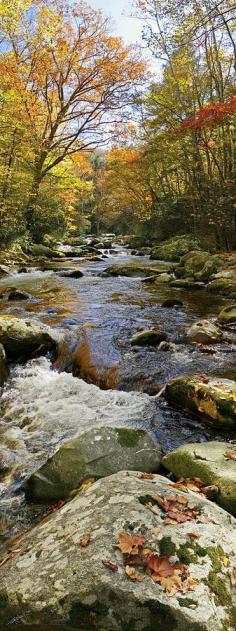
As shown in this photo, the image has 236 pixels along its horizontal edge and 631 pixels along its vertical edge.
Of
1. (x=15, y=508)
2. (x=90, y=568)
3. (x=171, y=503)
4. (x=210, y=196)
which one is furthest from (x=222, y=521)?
(x=210, y=196)

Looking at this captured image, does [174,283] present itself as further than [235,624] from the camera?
Yes

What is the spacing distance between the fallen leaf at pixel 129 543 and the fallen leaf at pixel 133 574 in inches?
3.8

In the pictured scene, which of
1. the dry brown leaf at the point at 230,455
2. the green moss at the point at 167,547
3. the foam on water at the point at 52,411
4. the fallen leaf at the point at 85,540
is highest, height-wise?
the fallen leaf at the point at 85,540

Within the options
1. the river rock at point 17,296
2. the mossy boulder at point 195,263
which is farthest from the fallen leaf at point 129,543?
the mossy boulder at point 195,263

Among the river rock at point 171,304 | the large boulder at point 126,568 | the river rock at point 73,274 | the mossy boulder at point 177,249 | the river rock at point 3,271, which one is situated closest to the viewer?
the large boulder at point 126,568

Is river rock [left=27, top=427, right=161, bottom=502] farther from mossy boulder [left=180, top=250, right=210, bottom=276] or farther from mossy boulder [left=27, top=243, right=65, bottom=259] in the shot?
mossy boulder [left=27, top=243, right=65, bottom=259]

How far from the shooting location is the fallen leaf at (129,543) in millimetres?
2043

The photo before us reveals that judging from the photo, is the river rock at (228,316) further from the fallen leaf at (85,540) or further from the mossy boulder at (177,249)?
the mossy boulder at (177,249)

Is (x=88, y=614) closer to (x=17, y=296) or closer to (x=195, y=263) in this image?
(x=17, y=296)

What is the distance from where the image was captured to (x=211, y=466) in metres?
3.38

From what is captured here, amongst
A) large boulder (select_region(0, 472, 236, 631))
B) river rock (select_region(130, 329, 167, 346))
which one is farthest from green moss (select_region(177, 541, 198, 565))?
river rock (select_region(130, 329, 167, 346))

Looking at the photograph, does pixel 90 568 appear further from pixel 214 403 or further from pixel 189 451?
pixel 214 403

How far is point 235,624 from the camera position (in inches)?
72.4

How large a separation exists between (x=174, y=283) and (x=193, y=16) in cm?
788
